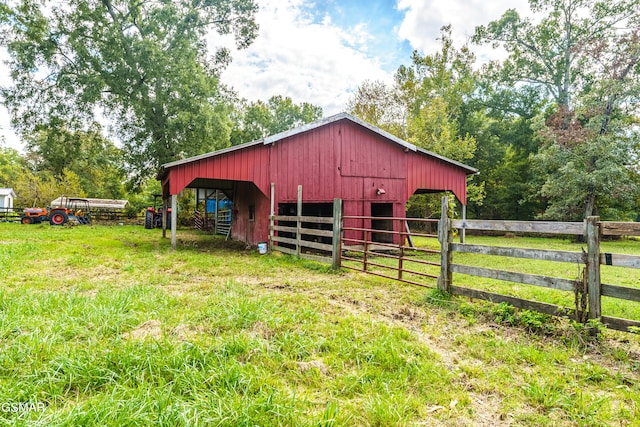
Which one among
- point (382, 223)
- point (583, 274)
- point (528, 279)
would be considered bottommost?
point (528, 279)

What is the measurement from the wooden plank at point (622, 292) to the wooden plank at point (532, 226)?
60 cm

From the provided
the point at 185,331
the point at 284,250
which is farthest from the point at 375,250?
the point at 185,331

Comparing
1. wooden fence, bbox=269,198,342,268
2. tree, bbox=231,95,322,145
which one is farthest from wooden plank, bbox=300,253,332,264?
tree, bbox=231,95,322,145

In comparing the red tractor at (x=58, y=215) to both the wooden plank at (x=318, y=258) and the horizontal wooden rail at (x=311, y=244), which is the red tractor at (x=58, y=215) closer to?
the horizontal wooden rail at (x=311, y=244)

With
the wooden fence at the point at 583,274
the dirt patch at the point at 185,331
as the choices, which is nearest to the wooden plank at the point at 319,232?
the wooden fence at the point at 583,274

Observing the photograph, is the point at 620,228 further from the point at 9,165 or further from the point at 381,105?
the point at 9,165

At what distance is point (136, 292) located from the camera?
15.2 ft

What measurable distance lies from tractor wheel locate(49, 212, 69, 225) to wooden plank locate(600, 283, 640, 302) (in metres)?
22.6

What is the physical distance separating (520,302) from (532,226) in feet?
3.22

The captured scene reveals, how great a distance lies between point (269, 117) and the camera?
35594 millimetres

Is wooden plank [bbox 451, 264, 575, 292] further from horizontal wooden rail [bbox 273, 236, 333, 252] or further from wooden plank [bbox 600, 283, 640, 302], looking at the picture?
horizontal wooden rail [bbox 273, 236, 333, 252]

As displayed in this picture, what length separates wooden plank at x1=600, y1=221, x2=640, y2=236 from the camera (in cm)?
332

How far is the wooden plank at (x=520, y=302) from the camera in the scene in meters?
3.60

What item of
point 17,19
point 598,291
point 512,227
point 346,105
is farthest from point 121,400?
point 346,105
